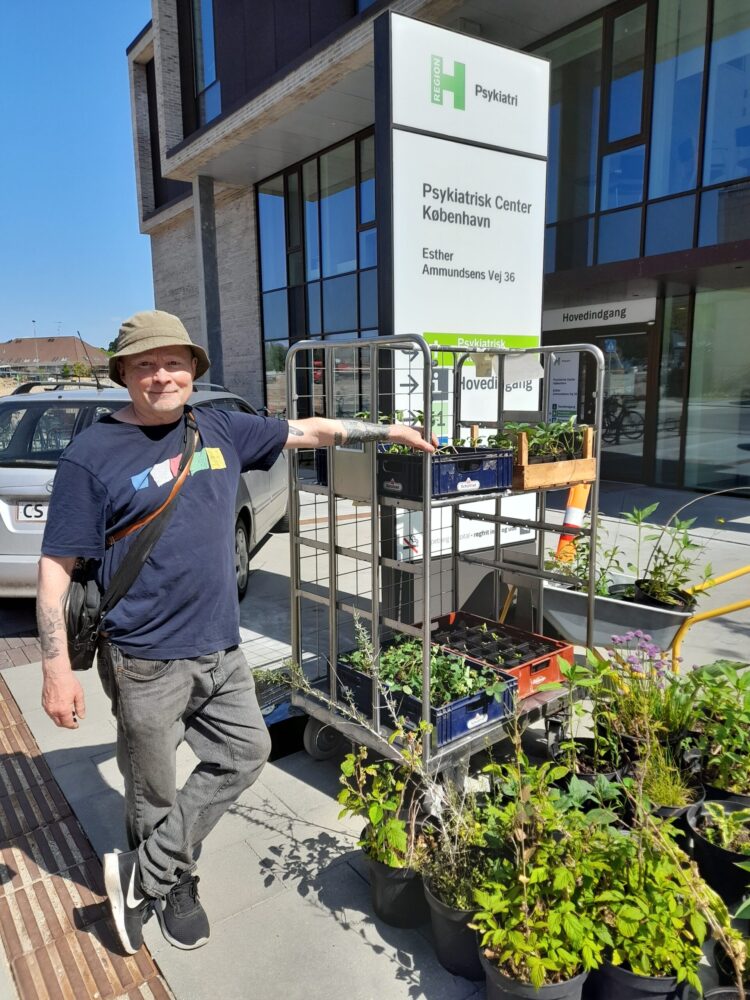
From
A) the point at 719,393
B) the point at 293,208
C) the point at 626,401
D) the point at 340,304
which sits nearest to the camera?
the point at 719,393

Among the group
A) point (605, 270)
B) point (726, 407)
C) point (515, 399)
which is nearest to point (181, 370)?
point (515, 399)

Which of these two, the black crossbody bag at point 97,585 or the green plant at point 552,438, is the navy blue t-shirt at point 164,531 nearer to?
the black crossbody bag at point 97,585

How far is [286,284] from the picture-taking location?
16.6 metres

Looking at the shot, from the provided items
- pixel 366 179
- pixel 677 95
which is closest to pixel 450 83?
pixel 677 95

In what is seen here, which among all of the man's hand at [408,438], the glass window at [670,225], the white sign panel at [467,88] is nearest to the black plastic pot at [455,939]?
the man's hand at [408,438]

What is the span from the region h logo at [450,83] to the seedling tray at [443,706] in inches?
117

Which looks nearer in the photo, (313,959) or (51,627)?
(51,627)

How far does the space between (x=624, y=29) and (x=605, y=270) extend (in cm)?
386

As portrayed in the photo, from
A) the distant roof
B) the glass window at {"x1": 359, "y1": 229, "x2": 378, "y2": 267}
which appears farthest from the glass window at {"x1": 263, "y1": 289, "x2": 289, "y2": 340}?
the distant roof

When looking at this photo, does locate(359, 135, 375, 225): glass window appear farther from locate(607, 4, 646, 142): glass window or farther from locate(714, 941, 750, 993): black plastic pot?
locate(714, 941, 750, 993): black plastic pot

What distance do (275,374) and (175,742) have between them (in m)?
15.8

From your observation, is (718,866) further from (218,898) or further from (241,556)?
(241,556)

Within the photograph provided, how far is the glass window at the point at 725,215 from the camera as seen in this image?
9.11m

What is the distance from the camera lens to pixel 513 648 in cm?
337
